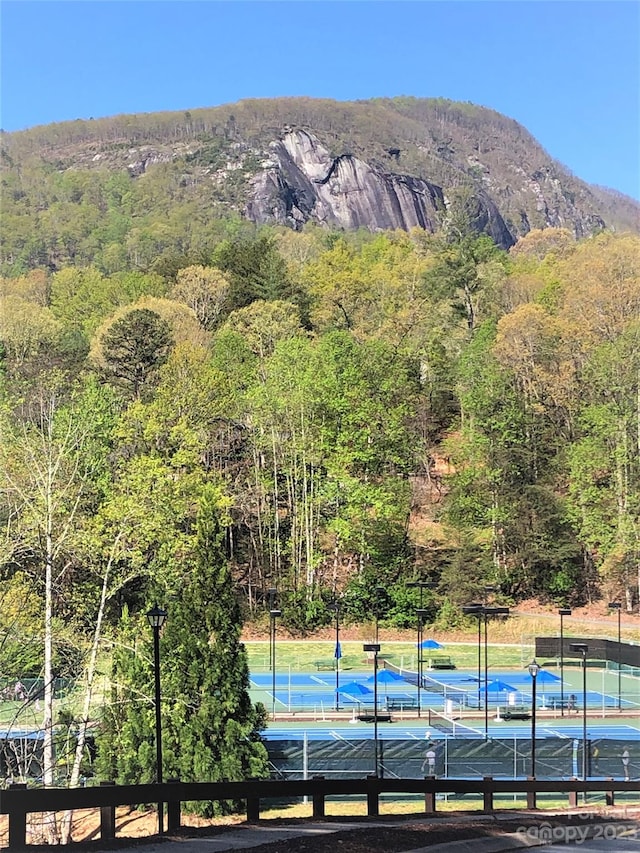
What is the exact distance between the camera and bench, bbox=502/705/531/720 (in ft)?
90.7

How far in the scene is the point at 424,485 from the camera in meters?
55.7

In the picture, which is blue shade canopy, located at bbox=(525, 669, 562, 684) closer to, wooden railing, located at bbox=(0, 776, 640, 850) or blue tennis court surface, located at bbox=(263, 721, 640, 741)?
blue tennis court surface, located at bbox=(263, 721, 640, 741)

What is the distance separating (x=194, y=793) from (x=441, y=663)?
2887cm

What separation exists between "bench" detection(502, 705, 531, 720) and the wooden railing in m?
17.2

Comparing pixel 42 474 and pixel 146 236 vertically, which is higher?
pixel 146 236

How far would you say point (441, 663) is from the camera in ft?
117

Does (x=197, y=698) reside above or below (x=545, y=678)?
above

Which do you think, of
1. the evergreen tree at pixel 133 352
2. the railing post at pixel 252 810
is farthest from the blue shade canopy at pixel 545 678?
the evergreen tree at pixel 133 352

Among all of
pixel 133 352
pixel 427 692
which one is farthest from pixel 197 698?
pixel 133 352

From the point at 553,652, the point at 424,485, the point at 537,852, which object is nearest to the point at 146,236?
the point at 424,485

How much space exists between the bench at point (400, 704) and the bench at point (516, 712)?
109 inches

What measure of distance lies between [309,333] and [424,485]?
42.2ft

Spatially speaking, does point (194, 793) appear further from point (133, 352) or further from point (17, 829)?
point (133, 352)

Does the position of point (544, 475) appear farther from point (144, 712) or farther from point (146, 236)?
point (146, 236)
